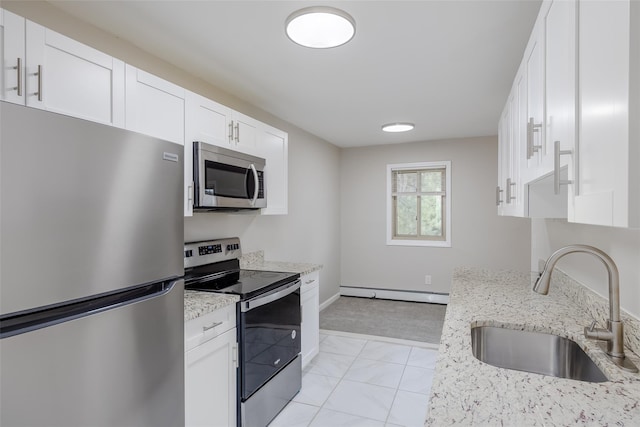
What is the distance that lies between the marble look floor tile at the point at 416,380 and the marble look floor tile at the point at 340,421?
0.51 meters

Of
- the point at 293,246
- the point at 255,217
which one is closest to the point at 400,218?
the point at 293,246

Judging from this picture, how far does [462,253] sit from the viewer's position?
4910 mm

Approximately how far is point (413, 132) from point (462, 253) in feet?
6.12

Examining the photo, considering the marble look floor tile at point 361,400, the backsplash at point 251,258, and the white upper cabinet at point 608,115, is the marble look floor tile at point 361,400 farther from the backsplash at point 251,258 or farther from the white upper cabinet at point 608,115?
the white upper cabinet at point 608,115

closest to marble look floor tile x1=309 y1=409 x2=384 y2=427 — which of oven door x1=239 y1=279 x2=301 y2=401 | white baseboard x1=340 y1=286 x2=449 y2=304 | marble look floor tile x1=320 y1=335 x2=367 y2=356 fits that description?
oven door x1=239 y1=279 x2=301 y2=401

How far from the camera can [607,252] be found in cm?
152

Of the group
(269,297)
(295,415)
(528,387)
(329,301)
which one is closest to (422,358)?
(295,415)

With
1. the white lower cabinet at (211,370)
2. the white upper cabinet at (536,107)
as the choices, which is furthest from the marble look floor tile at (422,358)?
the white upper cabinet at (536,107)

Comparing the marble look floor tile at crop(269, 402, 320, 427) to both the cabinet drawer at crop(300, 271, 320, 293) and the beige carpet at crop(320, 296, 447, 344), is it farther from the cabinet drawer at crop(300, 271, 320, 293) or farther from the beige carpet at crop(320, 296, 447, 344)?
the beige carpet at crop(320, 296, 447, 344)

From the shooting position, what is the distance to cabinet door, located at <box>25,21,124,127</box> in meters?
1.28

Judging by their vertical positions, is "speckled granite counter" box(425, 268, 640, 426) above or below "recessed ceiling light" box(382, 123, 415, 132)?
below

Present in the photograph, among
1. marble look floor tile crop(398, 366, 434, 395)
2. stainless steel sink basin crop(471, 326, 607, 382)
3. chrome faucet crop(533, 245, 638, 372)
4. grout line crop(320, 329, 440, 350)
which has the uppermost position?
chrome faucet crop(533, 245, 638, 372)

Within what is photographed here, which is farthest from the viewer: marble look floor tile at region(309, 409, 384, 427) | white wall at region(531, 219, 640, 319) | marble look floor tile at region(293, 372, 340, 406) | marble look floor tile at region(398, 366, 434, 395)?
marble look floor tile at region(398, 366, 434, 395)

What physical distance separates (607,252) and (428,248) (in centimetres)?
360
